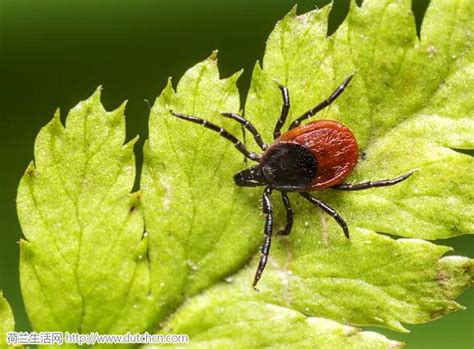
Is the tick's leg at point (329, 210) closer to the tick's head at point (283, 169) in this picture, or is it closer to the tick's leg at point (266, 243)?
the tick's head at point (283, 169)

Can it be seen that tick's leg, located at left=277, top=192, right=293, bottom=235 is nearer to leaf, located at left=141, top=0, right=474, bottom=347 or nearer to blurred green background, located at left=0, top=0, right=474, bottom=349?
leaf, located at left=141, top=0, right=474, bottom=347

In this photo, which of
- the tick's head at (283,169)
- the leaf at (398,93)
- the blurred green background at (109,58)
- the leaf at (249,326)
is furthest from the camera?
the blurred green background at (109,58)

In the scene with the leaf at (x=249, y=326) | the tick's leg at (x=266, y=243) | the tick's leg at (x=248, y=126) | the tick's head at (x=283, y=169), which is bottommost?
the leaf at (x=249, y=326)

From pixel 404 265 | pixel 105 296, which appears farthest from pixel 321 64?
pixel 105 296

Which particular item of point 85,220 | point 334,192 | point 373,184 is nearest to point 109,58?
point 85,220

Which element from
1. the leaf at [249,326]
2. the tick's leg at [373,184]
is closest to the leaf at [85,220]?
the leaf at [249,326]
